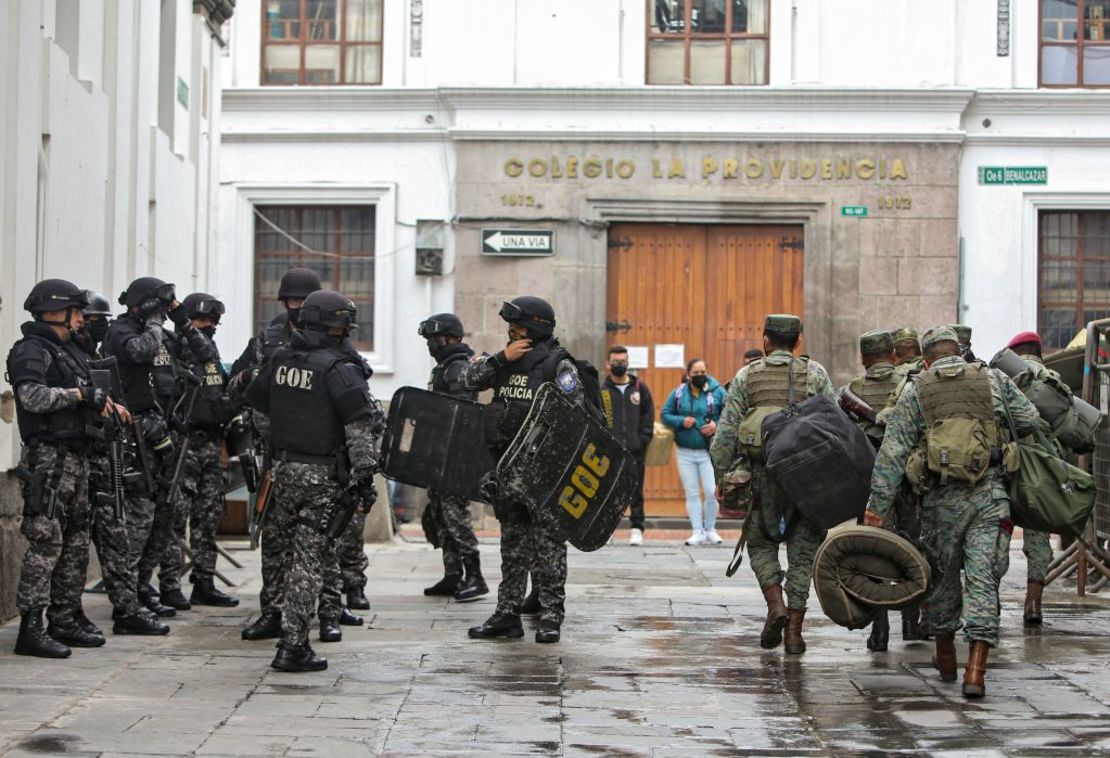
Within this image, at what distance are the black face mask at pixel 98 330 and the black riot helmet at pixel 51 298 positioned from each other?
1.01 metres

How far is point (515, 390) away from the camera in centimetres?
1042

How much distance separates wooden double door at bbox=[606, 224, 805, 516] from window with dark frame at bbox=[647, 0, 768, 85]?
5.57ft

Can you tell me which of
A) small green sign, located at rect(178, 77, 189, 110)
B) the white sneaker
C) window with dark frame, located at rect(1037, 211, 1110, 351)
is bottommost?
the white sneaker

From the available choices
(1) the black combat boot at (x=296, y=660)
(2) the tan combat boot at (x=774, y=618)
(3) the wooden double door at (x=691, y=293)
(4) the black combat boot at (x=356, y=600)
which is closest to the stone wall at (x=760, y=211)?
(3) the wooden double door at (x=691, y=293)

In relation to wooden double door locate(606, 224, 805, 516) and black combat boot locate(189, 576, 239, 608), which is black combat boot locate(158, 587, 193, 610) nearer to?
black combat boot locate(189, 576, 239, 608)

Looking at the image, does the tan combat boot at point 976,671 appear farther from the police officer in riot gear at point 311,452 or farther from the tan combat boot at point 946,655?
the police officer in riot gear at point 311,452

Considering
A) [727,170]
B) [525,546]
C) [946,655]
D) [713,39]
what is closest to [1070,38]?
[713,39]

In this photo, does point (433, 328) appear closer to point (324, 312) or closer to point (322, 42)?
point (324, 312)

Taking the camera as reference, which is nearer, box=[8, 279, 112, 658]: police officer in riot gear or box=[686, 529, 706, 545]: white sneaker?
box=[8, 279, 112, 658]: police officer in riot gear

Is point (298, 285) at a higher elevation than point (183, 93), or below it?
below

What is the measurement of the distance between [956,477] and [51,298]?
181 inches

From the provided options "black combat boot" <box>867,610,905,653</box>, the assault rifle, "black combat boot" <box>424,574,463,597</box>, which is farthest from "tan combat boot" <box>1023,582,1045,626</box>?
"black combat boot" <box>424,574,463,597</box>

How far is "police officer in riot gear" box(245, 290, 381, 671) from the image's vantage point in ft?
29.5

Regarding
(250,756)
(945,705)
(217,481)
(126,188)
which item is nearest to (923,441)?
(945,705)
